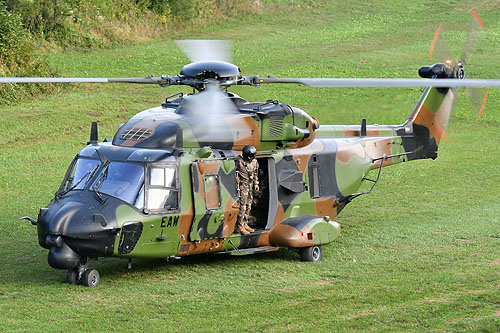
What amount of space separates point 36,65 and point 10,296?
797 inches

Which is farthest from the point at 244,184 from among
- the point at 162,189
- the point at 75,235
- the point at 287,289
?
the point at 75,235

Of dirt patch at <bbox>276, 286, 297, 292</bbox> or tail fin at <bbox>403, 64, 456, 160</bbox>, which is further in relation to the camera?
tail fin at <bbox>403, 64, 456, 160</bbox>

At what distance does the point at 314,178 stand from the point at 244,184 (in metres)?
2.14

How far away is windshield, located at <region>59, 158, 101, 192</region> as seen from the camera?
15180 millimetres

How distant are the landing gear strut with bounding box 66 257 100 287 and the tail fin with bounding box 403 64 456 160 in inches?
362

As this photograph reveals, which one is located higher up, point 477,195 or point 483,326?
point 483,326

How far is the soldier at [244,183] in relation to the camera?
53.4 ft

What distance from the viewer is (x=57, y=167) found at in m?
25.2

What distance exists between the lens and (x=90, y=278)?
14.6 m

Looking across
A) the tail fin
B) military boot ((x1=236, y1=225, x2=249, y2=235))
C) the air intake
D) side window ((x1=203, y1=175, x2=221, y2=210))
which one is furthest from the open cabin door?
the tail fin

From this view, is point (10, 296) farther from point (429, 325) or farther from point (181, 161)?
point (429, 325)

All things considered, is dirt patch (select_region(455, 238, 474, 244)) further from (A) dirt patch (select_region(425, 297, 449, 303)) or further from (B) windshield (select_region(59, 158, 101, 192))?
(B) windshield (select_region(59, 158, 101, 192))

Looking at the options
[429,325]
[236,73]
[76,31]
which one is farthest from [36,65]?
[429,325]

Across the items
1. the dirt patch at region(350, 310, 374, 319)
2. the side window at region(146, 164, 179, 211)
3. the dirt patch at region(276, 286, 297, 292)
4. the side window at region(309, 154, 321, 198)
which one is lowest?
the dirt patch at region(276, 286, 297, 292)
